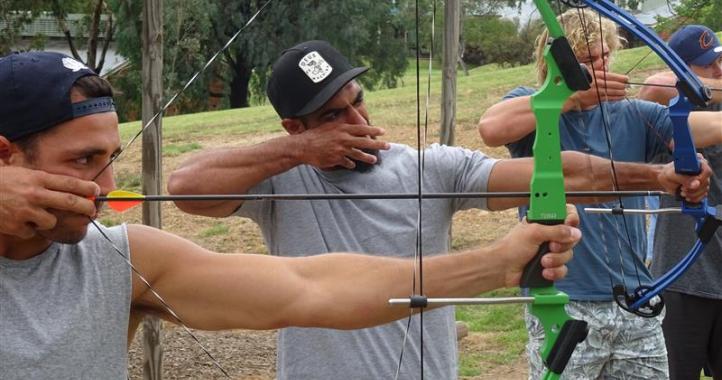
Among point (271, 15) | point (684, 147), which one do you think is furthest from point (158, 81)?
point (684, 147)

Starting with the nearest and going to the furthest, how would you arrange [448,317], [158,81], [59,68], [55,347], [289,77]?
[55,347] < [59,68] < [448,317] < [289,77] < [158,81]

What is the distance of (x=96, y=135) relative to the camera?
1.68 meters

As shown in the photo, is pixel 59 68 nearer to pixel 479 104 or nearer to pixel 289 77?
pixel 289 77

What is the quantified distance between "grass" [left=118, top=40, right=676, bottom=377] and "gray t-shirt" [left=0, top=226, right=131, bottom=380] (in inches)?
31.0

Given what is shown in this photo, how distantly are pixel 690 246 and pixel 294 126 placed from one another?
1597 mm

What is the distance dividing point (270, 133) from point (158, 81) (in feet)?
1.35

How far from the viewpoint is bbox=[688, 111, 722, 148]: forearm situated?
295 cm

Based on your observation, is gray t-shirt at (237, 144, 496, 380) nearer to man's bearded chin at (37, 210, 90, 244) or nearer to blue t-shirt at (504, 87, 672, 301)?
blue t-shirt at (504, 87, 672, 301)

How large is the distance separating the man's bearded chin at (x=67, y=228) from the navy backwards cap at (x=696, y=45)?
2.36m

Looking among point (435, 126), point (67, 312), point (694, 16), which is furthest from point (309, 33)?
point (435, 126)

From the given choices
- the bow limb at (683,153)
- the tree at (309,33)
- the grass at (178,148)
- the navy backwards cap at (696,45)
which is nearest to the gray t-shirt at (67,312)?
the tree at (309,33)

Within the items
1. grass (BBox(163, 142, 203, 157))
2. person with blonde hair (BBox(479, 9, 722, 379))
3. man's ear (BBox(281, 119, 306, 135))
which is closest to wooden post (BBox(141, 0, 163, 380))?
grass (BBox(163, 142, 203, 157))

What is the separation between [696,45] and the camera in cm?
349

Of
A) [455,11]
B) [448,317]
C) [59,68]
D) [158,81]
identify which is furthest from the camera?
[455,11]
